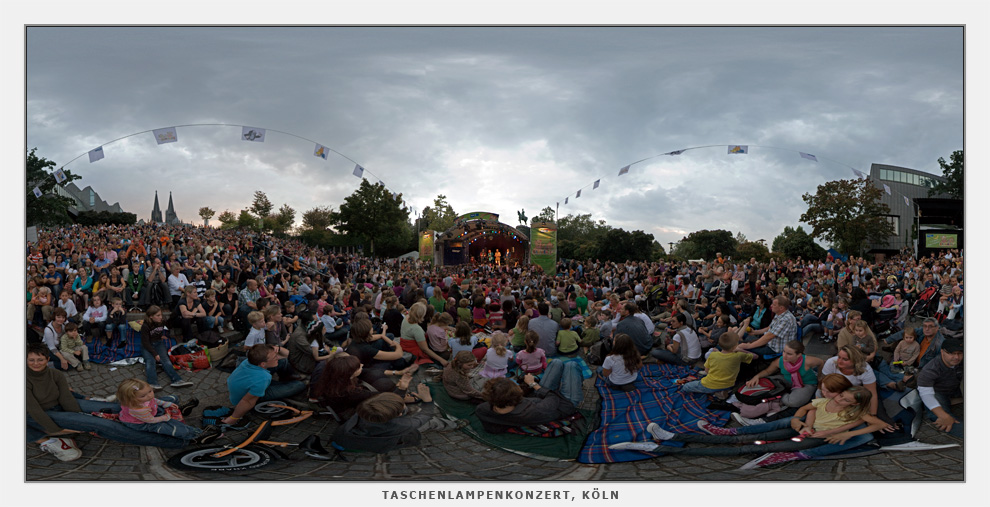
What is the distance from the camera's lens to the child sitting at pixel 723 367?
17.9 ft

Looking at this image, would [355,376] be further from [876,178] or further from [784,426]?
[876,178]

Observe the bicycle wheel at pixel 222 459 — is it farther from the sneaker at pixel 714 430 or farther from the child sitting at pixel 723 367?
the child sitting at pixel 723 367

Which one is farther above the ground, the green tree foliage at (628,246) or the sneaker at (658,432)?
the green tree foliage at (628,246)

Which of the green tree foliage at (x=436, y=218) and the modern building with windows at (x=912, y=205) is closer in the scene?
the modern building with windows at (x=912, y=205)

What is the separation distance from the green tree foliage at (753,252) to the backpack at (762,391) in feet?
31.7

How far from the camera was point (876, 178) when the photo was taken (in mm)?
8688

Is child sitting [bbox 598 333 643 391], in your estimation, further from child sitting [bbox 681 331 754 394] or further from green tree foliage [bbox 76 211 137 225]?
green tree foliage [bbox 76 211 137 225]

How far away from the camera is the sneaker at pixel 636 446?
14.5 feet

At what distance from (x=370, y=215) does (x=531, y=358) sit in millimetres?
29560

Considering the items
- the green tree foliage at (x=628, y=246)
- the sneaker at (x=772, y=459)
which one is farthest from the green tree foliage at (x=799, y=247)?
the green tree foliage at (x=628, y=246)

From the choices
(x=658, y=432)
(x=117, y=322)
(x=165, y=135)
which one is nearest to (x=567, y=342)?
(x=658, y=432)

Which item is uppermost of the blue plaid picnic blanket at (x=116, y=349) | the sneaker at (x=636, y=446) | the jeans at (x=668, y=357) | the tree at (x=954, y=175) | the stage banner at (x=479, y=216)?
the stage banner at (x=479, y=216)

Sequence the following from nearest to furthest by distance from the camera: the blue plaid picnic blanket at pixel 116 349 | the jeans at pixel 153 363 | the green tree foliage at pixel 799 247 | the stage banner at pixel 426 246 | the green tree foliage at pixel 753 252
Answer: the jeans at pixel 153 363 < the blue plaid picnic blanket at pixel 116 349 < the green tree foliage at pixel 753 252 < the green tree foliage at pixel 799 247 < the stage banner at pixel 426 246

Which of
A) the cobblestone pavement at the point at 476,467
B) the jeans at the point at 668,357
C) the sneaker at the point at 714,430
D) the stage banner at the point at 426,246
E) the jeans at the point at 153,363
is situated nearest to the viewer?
the cobblestone pavement at the point at 476,467
